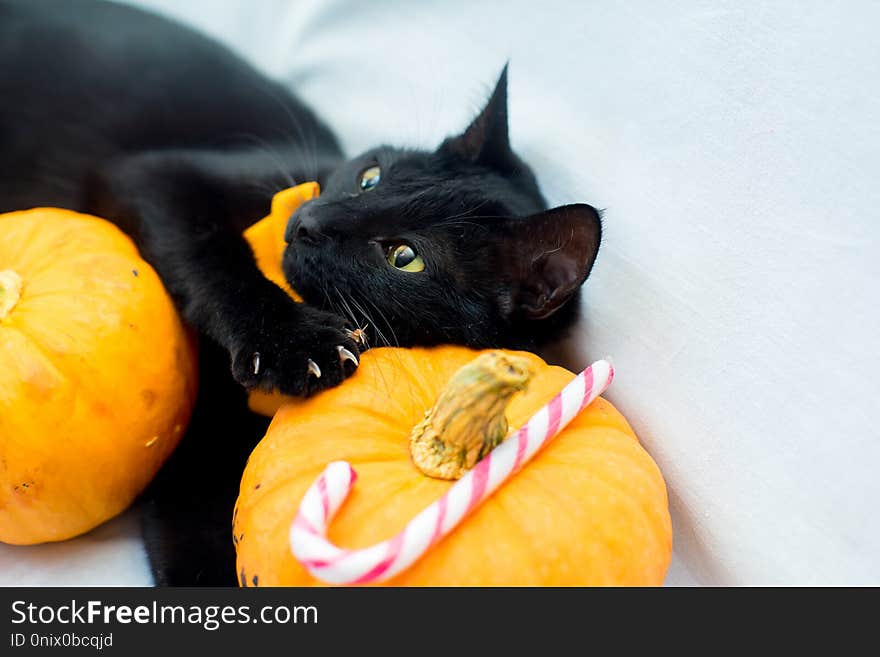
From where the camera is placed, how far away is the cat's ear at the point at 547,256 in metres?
0.96

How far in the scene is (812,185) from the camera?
0.82 m

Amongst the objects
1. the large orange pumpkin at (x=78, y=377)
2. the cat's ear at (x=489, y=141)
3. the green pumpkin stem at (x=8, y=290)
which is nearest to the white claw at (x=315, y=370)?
the large orange pumpkin at (x=78, y=377)

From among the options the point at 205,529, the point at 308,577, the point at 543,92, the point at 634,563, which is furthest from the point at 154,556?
the point at 543,92

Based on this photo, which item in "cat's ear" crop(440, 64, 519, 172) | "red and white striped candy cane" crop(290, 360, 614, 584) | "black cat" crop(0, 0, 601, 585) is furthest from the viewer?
"cat's ear" crop(440, 64, 519, 172)

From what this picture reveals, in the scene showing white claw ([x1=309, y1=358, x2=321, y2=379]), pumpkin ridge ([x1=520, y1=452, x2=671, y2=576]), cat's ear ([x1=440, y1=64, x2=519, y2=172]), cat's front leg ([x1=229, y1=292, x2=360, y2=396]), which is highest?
cat's ear ([x1=440, y1=64, x2=519, y2=172])

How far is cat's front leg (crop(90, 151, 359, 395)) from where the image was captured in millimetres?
923

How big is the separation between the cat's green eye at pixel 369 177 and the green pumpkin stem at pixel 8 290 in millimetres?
555

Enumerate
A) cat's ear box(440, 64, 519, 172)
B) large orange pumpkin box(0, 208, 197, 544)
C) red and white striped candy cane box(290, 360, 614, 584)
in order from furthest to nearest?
cat's ear box(440, 64, 519, 172) → large orange pumpkin box(0, 208, 197, 544) → red and white striped candy cane box(290, 360, 614, 584)

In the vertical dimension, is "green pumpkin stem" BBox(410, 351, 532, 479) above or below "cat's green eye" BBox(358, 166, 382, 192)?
above

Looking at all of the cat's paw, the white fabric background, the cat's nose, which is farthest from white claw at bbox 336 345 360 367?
the white fabric background

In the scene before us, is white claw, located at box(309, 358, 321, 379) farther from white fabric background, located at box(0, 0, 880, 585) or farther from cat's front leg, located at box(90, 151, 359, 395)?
white fabric background, located at box(0, 0, 880, 585)

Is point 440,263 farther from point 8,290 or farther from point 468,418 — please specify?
point 8,290

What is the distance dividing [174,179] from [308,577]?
3.06 ft

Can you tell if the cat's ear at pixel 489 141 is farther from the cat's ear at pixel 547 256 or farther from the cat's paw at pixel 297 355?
the cat's paw at pixel 297 355
